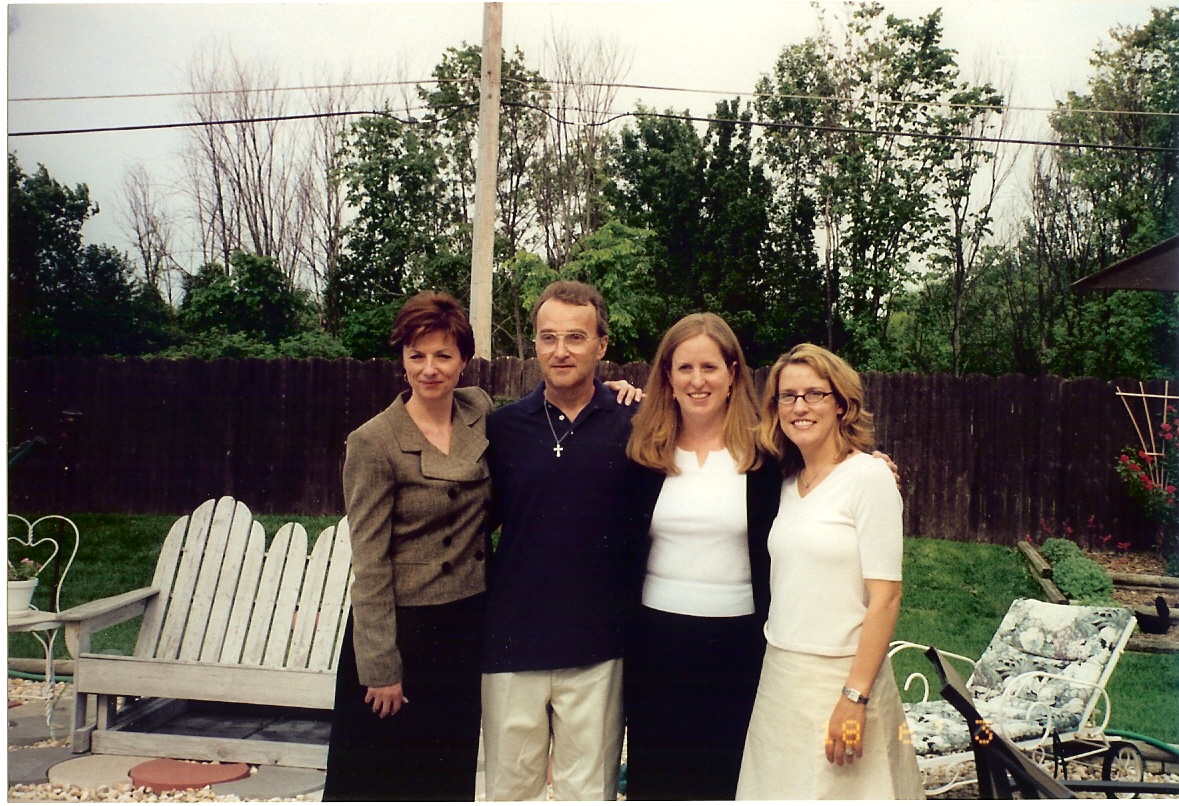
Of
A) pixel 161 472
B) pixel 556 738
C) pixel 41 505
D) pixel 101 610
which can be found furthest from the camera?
pixel 161 472

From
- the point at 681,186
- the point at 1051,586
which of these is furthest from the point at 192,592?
the point at 1051,586

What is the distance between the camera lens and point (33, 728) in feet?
10.4

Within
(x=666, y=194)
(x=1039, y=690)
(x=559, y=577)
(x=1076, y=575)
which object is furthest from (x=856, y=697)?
(x=666, y=194)

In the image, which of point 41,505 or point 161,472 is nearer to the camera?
point 41,505

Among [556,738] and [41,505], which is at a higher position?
[41,505]

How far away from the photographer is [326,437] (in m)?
4.21

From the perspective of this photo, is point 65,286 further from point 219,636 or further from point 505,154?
point 505,154

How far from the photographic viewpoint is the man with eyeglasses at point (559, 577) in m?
2.03

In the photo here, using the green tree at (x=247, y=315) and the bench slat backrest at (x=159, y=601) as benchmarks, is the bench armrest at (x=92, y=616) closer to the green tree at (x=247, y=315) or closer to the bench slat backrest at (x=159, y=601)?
the bench slat backrest at (x=159, y=601)

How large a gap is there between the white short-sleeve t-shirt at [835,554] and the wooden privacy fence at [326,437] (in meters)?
1.60

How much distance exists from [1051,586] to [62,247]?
4141 mm

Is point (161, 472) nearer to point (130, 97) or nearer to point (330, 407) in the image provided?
point (330, 407)

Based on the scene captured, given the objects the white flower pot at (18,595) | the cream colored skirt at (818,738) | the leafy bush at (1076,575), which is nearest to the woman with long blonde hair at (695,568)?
the cream colored skirt at (818,738)

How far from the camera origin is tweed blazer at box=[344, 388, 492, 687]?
1.95 metres
